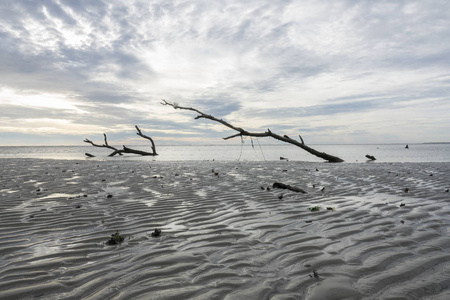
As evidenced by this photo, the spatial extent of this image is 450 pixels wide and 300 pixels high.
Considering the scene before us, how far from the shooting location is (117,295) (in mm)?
2561

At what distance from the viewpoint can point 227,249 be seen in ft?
12.3

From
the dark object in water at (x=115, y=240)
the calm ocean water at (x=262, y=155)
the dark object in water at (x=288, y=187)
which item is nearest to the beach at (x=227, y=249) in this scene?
the dark object in water at (x=115, y=240)

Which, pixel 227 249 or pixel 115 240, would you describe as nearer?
pixel 227 249

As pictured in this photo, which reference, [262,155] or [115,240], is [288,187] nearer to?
[115,240]

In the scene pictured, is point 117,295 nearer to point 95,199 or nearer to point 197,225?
point 197,225

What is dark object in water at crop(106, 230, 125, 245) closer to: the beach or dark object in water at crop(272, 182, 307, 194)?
the beach

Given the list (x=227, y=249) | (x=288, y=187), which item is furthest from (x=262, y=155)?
(x=227, y=249)

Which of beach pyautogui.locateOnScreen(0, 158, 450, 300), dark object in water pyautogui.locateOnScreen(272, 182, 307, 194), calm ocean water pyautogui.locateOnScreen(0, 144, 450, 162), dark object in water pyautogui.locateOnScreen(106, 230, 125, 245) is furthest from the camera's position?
calm ocean water pyautogui.locateOnScreen(0, 144, 450, 162)

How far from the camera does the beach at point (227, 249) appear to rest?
266 centimetres

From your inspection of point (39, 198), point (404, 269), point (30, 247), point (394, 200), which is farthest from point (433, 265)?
point (39, 198)

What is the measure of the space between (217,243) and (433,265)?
105 inches

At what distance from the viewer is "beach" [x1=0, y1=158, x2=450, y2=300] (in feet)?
8.74

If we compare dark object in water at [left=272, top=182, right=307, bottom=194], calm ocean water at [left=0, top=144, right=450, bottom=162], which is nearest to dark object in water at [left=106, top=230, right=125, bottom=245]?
dark object in water at [left=272, top=182, right=307, bottom=194]

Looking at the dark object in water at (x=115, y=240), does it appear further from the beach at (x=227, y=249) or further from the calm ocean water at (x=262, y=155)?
the calm ocean water at (x=262, y=155)
